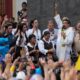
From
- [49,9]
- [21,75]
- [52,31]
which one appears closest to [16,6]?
[49,9]

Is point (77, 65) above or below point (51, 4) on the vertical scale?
below

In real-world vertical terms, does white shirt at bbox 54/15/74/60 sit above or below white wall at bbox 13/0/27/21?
below

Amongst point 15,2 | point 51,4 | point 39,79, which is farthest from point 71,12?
point 39,79

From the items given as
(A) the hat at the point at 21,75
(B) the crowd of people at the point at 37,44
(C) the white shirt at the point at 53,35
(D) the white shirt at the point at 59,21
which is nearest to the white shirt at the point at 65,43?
(B) the crowd of people at the point at 37,44

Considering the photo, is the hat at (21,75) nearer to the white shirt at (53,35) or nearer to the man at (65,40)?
the man at (65,40)

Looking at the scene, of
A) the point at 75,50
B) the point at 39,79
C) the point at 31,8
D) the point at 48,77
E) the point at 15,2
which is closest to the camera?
Result: the point at 39,79

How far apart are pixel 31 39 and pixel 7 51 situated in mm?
723

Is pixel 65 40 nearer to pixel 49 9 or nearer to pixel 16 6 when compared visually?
pixel 49 9

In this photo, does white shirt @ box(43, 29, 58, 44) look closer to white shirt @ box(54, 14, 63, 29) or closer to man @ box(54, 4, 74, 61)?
white shirt @ box(54, 14, 63, 29)

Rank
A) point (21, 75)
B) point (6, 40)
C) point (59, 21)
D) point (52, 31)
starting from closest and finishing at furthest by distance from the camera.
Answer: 1. point (21, 75)
2. point (6, 40)
3. point (52, 31)
4. point (59, 21)

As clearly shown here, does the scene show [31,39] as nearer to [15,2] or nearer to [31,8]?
[31,8]

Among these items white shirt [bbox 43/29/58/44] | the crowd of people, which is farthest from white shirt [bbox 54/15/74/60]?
white shirt [bbox 43/29/58/44]

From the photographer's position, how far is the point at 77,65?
13227 millimetres

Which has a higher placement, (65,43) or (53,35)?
(53,35)
